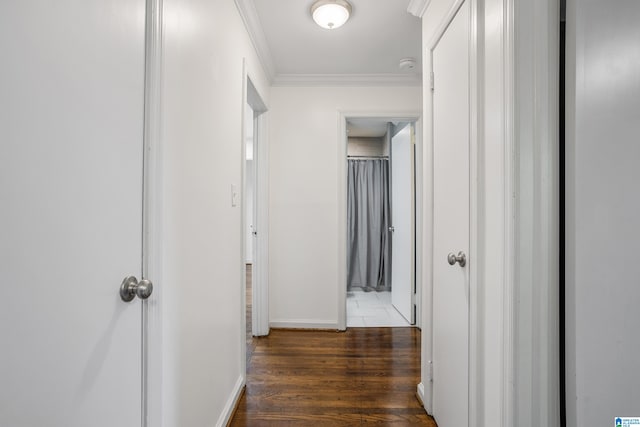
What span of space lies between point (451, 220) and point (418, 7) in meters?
1.35

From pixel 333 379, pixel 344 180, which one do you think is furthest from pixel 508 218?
pixel 344 180

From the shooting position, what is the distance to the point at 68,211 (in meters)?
0.59

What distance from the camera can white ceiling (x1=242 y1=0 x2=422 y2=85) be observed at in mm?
1889

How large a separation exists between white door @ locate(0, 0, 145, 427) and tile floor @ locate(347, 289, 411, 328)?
2.50 meters

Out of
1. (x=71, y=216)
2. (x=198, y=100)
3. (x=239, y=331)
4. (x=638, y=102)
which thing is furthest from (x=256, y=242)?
(x=638, y=102)

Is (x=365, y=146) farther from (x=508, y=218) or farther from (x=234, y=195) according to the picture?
(x=508, y=218)

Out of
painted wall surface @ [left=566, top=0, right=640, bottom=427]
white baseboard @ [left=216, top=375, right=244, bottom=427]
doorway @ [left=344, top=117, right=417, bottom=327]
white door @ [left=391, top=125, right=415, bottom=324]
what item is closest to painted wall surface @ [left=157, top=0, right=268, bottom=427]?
white baseboard @ [left=216, top=375, right=244, bottom=427]

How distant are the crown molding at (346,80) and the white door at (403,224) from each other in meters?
0.46

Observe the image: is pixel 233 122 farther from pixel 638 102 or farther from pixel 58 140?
pixel 638 102

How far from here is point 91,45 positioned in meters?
0.64

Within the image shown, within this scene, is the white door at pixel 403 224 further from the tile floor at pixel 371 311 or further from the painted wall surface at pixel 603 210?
the painted wall surface at pixel 603 210

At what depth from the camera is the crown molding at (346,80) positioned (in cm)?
279

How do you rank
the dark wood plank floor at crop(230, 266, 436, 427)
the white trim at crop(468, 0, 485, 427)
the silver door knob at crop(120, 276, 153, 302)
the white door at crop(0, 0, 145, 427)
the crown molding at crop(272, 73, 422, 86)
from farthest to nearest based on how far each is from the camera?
the crown molding at crop(272, 73, 422, 86) < the dark wood plank floor at crop(230, 266, 436, 427) < the white trim at crop(468, 0, 485, 427) < the silver door knob at crop(120, 276, 153, 302) < the white door at crop(0, 0, 145, 427)

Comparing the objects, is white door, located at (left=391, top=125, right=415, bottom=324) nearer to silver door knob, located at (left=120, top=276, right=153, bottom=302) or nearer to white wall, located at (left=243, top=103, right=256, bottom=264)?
white wall, located at (left=243, top=103, right=256, bottom=264)
